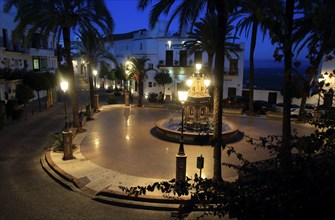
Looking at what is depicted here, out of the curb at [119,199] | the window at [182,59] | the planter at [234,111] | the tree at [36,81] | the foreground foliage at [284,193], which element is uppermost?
the window at [182,59]

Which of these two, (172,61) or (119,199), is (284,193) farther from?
(172,61)

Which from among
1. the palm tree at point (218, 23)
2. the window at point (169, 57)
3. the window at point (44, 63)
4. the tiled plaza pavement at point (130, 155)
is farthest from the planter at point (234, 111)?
the window at point (44, 63)

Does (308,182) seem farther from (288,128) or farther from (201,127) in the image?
(201,127)

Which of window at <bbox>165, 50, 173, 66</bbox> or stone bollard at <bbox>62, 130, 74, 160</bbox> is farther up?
window at <bbox>165, 50, 173, 66</bbox>

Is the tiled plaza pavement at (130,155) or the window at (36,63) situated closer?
the tiled plaza pavement at (130,155)

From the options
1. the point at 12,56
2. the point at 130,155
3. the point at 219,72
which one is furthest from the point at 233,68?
the point at 219,72

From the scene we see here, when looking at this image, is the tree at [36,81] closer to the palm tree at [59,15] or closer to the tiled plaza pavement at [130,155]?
the tiled plaza pavement at [130,155]

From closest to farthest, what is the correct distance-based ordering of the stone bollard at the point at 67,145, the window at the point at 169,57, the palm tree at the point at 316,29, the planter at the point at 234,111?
the palm tree at the point at 316,29 → the stone bollard at the point at 67,145 → the planter at the point at 234,111 → the window at the point at 169,57

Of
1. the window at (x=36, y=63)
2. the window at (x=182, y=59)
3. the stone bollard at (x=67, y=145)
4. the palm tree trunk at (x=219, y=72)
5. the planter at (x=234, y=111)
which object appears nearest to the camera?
the palm tree trunk at (x=219, y=72)

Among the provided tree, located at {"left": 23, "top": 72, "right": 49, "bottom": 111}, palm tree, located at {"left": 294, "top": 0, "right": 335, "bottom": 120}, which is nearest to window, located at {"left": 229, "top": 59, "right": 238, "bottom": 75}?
tree, located at {"left": 23, "top": 72, "right": 49, "bottom": 111}

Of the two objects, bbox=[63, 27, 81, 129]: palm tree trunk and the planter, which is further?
the planter

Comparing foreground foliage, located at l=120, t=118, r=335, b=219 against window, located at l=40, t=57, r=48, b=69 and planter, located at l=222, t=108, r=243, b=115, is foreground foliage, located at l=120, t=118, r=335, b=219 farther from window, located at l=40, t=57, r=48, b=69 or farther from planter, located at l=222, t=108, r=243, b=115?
window, located at l=40, t=57, r=48, b=69

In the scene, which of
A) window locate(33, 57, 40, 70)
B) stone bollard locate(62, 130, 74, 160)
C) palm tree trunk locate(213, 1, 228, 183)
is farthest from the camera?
window locate(33, 57, 40, 70)

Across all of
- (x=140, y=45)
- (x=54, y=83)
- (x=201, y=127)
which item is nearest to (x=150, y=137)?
(x=201, y=127)
